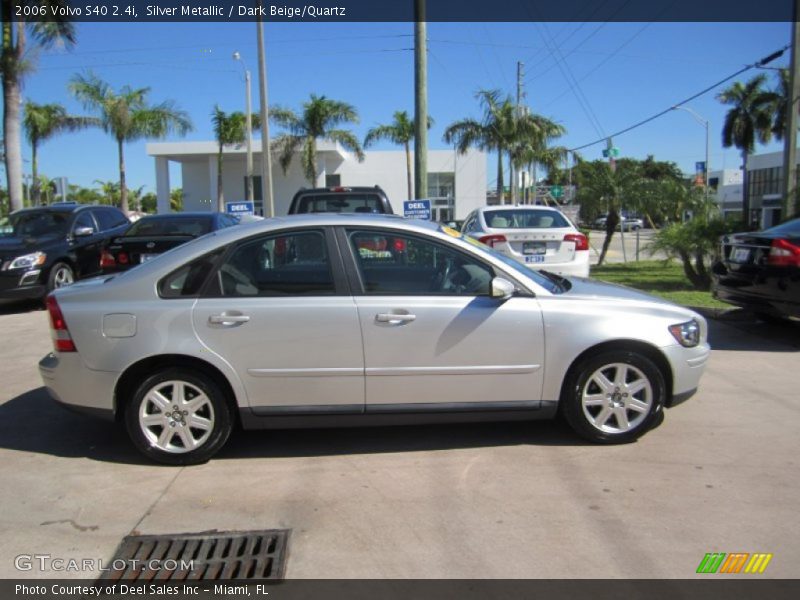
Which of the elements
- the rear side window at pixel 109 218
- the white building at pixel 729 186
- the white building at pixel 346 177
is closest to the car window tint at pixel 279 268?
the rear side window at pixel 109 218

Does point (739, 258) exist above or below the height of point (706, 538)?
above

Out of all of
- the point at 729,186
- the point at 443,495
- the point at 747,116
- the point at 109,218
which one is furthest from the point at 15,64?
the point at 729,186

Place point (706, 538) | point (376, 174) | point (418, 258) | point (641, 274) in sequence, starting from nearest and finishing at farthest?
point (706, 538), point (418, 258), point (641, 274), point (376, 174)

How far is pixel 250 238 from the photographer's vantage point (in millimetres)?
4488

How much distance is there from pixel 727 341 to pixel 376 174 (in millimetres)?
33216

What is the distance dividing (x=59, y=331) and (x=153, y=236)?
5.88 metres

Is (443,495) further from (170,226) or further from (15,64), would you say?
(15,64)

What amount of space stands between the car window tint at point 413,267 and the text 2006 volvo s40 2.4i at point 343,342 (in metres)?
0.01

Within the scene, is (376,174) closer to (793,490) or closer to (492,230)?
(492,230)

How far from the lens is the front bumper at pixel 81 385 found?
431cm

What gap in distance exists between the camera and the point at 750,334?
27.2 feet

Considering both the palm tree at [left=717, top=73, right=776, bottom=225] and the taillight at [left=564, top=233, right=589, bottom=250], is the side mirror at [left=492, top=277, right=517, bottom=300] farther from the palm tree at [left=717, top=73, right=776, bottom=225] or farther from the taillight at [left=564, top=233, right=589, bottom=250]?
the palm tree at [left=717, top=73, right=776, bottom=225]

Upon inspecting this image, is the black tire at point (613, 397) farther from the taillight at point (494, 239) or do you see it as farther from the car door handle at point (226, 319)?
the taillight at point (494, 239)

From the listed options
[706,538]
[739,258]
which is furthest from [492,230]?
[706,538]
